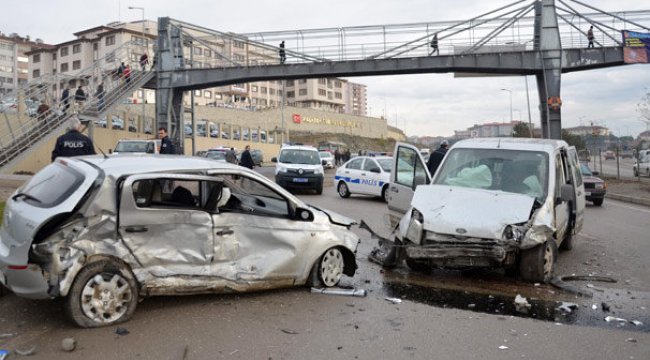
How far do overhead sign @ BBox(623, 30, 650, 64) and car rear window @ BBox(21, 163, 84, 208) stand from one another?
31536 mm

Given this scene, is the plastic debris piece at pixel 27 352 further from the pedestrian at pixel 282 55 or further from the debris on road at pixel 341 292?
the pedestrian at pixel 282 55

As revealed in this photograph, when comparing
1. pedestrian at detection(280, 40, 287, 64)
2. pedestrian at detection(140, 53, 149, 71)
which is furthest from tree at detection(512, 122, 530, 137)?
pedestrian at detection(140, 53, 149, 71)

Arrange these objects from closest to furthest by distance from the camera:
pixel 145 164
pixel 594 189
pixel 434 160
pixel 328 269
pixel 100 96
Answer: pixel 145 164, pixel 328 269, pixel 434 160, pixel 594 189, pixel 100 96

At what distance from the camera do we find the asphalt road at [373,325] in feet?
14.8

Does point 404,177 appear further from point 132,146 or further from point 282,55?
point 282,55

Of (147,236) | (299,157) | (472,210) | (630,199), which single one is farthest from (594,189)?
(147,236)

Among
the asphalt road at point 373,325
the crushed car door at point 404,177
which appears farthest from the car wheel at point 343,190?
the asphalt road at point 373,325

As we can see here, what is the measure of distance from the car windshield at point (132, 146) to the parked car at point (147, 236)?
610 inches

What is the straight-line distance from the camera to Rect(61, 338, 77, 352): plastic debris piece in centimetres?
442

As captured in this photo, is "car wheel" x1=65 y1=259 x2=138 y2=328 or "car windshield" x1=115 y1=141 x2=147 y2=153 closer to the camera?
"car wheel" x1=65 y1=259 x2=138 y2=328

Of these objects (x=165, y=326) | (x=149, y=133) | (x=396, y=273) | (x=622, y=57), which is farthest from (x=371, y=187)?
(x=149, y=133)

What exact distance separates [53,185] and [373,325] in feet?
10.8

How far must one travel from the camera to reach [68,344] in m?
4.45

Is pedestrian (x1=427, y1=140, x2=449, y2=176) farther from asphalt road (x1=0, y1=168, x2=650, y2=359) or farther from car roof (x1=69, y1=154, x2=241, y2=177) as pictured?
car roof (x1=69, y1=154, x2=241, y2=177)
